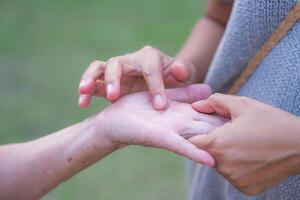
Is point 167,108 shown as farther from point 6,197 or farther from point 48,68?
point 48,68

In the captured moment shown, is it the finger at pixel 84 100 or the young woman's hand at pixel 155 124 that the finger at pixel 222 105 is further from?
the finger at pixel 84 100

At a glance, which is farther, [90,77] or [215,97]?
[90,77]

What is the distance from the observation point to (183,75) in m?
1.17

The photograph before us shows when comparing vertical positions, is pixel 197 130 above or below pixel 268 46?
below

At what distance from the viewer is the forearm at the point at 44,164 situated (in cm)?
109

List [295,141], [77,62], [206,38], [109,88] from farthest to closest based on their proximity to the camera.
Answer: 1. [77,62]
2. [206,38]
3. [109,88]
4. [295,141]

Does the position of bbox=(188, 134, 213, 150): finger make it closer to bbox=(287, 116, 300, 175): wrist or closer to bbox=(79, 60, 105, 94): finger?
bbox=(287, 116, 300, 175): wrist

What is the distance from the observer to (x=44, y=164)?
3.61ft

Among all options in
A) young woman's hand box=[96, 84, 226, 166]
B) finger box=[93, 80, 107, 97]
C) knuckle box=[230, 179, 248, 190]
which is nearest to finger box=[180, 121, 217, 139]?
young woman's hand box=[96, 84, 226, 166]

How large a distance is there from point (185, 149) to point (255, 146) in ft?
0.42

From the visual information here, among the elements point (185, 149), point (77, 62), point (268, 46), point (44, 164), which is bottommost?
point (77, 62)

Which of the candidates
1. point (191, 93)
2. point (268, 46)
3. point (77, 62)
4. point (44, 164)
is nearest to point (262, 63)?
point (268, 46)

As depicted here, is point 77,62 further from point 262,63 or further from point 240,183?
point 240,183

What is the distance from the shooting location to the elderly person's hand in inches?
33.3
